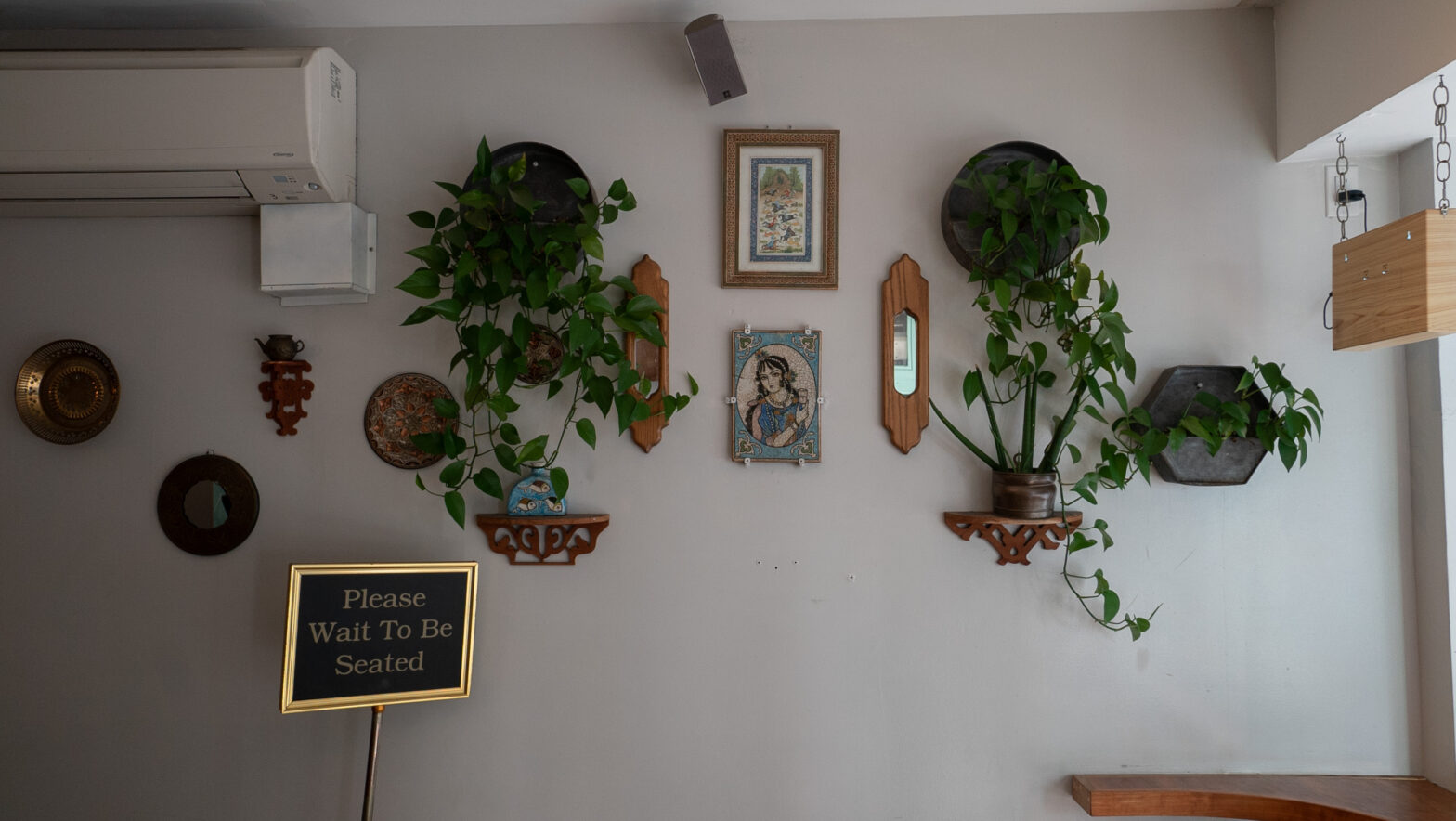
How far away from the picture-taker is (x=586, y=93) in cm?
221

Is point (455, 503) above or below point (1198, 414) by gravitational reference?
below

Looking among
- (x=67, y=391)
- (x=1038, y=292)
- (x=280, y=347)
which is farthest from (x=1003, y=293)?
(x=67, y=391)

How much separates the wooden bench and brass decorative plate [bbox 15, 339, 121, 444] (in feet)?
9.42

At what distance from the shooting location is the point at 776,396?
2139mm

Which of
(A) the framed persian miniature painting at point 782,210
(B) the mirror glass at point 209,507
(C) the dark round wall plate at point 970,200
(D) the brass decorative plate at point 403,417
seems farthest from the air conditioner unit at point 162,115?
(C) the dark round wall plate at point 970,200

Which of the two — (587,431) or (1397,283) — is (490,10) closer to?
(587,431)

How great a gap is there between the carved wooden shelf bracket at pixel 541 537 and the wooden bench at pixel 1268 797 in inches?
56.1

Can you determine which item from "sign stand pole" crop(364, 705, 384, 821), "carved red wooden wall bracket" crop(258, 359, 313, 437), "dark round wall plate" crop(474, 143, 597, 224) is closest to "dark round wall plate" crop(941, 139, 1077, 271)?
"dark round wall plate" crop(474, 143, 597, 224)

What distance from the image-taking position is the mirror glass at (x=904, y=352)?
2131 mm

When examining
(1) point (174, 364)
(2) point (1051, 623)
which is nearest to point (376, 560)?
(1) point (174, 364)

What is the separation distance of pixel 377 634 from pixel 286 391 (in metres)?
0.74

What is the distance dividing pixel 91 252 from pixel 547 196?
1.36 metres

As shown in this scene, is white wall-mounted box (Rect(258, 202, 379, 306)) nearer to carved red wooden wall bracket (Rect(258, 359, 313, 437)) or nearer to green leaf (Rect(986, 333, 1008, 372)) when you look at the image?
carved red wooden wall bracket (Rect(258, 359, 313, 437))

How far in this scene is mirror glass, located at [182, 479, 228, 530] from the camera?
2188 mm
